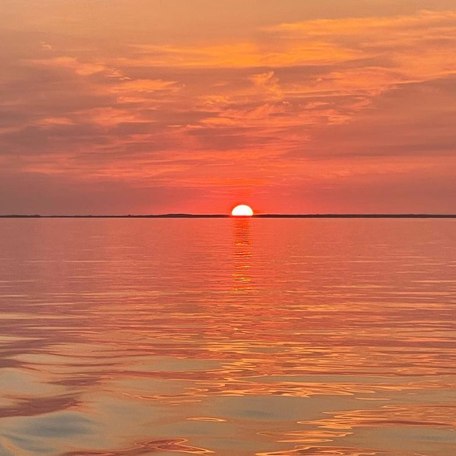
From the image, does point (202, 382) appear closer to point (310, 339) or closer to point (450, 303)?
point (310, 339)

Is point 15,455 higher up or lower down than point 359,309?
lower down

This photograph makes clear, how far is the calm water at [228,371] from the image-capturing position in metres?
11.6

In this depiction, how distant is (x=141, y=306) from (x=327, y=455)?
17.2 meters

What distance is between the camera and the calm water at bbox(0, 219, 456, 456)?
11641 millimetres

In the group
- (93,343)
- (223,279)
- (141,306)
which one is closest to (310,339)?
(93,343)

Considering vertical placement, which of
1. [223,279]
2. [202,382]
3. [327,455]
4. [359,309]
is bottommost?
[327,455]

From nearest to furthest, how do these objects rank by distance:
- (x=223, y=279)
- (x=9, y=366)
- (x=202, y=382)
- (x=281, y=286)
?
(x=202, y=382), (x=9, y=366), (x=281, y=286), (x=223, y=279)

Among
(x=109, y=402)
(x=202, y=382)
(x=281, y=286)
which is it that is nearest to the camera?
(x=109, y=402)

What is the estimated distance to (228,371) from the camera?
16.4 metres

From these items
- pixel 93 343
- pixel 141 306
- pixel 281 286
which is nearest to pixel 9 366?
pixel 93 343

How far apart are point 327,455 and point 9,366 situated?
7889 millimetres

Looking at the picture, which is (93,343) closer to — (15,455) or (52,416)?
(52,416)

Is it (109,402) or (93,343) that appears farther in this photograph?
(93,343)

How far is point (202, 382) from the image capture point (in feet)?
50.2
